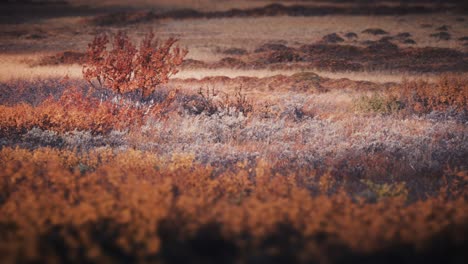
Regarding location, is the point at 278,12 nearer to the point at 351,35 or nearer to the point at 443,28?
the point at 351,35

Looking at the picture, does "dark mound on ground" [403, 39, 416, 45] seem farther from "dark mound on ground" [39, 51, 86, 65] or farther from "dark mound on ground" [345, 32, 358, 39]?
"dark mound on ground" [39, 51, 86, 65]

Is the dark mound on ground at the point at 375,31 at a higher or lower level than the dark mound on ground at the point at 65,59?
higher

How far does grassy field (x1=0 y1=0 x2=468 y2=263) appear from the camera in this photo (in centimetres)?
582

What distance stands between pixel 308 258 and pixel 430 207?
2.37 metres

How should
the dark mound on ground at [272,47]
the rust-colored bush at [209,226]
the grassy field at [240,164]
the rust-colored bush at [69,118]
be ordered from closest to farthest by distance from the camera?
the rust-colored bush at [209,226] < the grassy field at [240,164] < the rust-colored bush at [69,118] < the dark mound on ground at [272,47]

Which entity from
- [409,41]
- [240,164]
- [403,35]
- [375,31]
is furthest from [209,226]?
[375,31]

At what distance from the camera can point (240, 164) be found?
883 cm

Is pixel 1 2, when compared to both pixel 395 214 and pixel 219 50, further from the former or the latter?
pixel 395 214

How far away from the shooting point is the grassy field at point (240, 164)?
5824mm

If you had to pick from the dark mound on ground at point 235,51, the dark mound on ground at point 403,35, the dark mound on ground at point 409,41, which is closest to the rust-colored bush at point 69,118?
the dark mound on ground at point 235,51

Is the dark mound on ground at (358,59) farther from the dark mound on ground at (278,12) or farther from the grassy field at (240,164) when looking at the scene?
the dark mound on ground at (278,12)

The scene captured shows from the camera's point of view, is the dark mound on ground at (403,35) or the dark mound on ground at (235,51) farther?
the dark mound on ground at (403,35)

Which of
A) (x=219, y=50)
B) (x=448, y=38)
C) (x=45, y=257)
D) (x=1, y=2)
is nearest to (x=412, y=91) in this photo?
(x=45, y=257)

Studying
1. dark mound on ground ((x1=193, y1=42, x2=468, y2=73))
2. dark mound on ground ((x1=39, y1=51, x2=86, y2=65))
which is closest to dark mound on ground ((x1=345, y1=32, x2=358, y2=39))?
dark mound on ground ((x1=193, y1=42, x2=468, y2=73))
